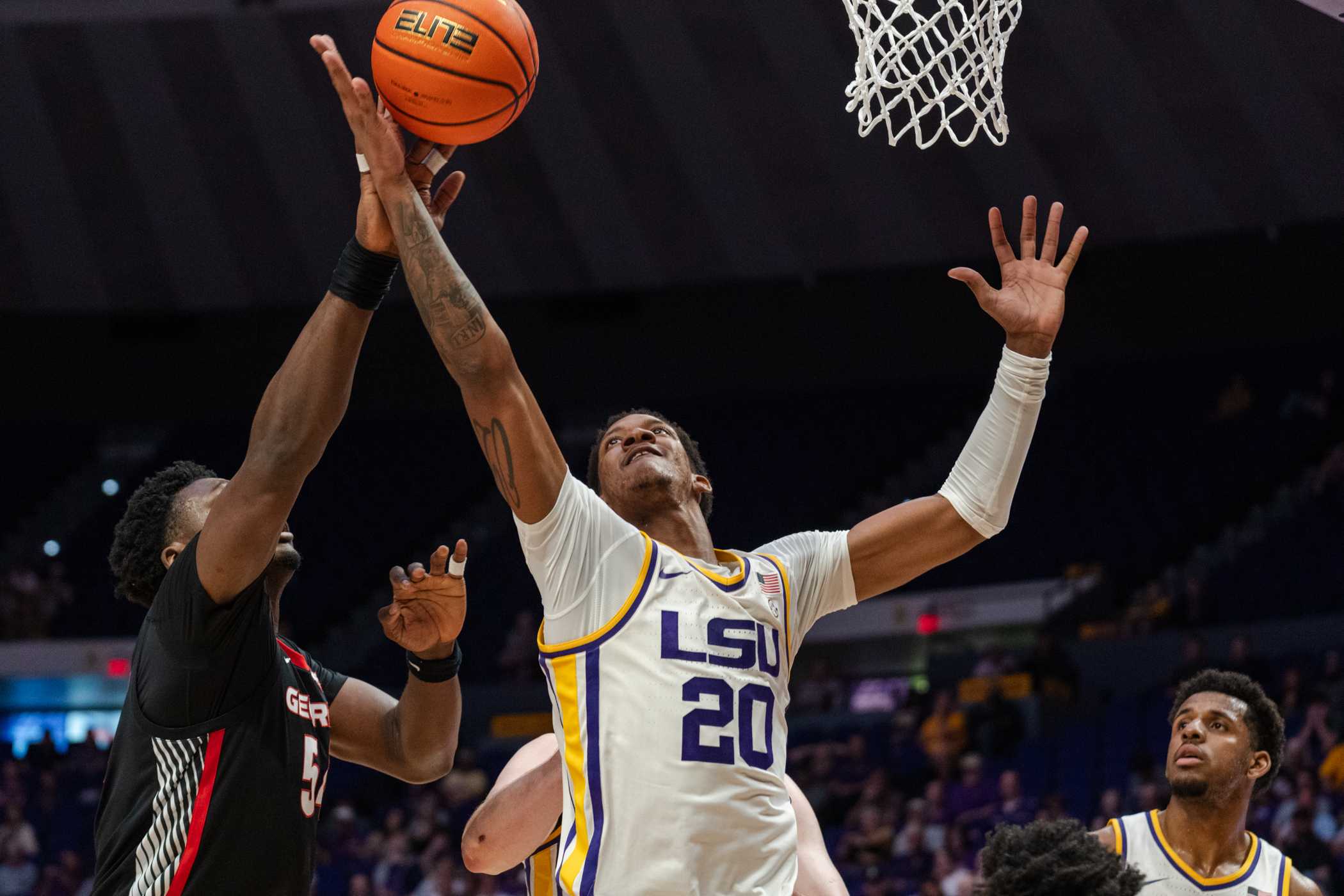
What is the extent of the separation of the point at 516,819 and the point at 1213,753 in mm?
2523

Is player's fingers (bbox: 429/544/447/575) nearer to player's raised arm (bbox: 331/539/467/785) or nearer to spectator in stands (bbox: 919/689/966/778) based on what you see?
player's raised arm (bbox: 331/539/467/785)

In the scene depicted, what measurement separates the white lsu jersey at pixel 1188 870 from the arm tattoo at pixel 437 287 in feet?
9.75

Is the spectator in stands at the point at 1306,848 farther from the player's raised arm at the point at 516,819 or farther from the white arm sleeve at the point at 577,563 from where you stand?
the white arm sleeve at the point at 577,563

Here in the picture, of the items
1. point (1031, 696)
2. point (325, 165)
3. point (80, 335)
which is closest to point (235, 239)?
point (325, 165)

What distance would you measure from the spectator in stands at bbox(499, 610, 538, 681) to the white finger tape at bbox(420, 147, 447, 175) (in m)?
12.6

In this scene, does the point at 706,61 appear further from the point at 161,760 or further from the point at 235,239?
the point at 161,760

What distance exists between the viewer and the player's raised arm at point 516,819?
354 cm

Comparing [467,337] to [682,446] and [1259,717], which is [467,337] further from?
[1259,717]

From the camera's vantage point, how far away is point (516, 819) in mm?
3553

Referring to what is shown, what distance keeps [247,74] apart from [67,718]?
858 cm

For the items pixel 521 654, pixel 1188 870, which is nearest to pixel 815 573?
pixel 1188 870

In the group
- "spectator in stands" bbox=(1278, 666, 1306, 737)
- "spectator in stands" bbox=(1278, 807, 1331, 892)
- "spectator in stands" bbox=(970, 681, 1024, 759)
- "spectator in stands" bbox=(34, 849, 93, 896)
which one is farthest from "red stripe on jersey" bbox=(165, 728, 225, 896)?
"spectator in stands" bbox=(34, 849, 93, 896)

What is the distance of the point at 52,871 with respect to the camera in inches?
488

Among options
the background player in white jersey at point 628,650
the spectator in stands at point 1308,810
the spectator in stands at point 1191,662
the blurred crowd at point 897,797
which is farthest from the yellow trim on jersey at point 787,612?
the spectator in stands at point 1191,662
